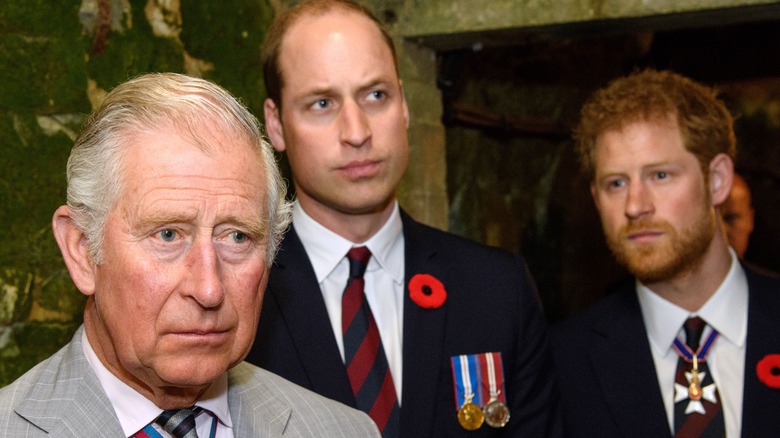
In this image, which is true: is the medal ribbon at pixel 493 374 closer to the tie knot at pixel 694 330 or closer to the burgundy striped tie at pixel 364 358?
the burgundy striped tie at pixel 364 358

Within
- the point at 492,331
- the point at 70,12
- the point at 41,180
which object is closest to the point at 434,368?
the point at 492,331

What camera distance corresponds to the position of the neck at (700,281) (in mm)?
2619

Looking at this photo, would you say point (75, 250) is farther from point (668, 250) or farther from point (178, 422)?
point (668, 250)

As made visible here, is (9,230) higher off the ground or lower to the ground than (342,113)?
lower

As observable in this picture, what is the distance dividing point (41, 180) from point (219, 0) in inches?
33.6

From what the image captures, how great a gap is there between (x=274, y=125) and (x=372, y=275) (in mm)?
476

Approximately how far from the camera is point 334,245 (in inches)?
91.4

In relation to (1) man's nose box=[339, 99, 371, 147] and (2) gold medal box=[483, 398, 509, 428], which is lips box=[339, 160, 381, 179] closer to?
(1) man's nose box=[339, 99, 371, 147]

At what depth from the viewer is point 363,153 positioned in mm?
Answer: 2242

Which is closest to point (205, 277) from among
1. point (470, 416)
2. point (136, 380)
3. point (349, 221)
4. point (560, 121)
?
point (136, 380)

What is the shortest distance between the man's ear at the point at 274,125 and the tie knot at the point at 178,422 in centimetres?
100

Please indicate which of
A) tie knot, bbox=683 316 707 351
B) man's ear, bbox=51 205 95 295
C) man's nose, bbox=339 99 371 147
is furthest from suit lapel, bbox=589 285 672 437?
man's ear, bbox=51 205 95 295

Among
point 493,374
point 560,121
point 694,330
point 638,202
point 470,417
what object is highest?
point 560,121

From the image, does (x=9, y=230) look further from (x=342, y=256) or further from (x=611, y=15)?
(x=611, y=15)
